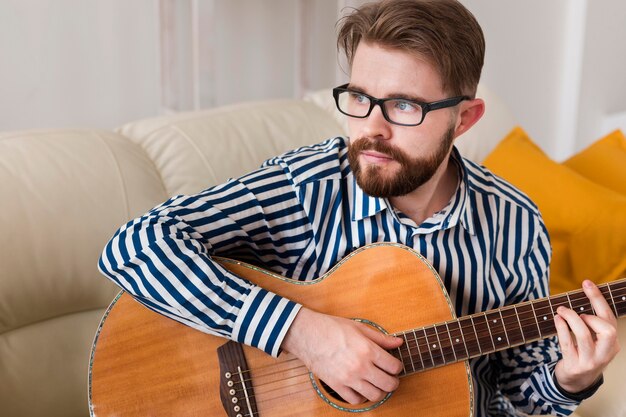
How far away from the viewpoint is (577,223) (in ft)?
6.85

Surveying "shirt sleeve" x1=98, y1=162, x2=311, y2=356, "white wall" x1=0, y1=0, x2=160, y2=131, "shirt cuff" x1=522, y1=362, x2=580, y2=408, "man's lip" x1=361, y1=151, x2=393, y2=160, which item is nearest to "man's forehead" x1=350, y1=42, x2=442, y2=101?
"man's lip" x1=361, y1=151, x2=393, y2=160

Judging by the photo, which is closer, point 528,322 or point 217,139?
point 528,322

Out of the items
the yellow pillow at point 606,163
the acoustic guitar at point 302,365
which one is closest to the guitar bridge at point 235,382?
the acoustic guitar at point 302,365

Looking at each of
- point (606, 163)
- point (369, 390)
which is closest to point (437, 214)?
point (369, 390)

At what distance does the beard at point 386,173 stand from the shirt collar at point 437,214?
0.06 meters

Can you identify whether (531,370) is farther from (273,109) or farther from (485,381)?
(273,109)

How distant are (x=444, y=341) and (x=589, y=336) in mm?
242

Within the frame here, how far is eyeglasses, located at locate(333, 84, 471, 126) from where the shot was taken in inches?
54.0

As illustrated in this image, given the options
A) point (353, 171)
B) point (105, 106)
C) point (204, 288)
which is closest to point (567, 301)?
point (353, 171)

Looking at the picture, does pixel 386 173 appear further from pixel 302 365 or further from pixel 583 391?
pixel 583 391

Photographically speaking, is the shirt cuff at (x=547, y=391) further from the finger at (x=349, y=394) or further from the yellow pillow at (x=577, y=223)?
the yellow pillow at (x=577, y=223)

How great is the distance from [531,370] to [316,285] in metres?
0.48

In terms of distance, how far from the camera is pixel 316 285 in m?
1.42

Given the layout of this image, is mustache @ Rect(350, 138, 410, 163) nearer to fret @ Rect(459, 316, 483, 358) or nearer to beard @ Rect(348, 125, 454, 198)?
beard @ Rect(348, 125, 454, 198)
